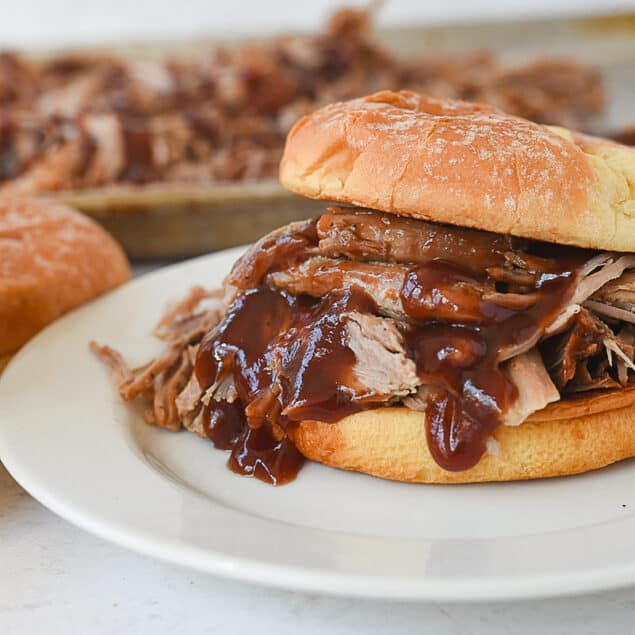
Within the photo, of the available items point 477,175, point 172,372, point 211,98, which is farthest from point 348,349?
point 211,98

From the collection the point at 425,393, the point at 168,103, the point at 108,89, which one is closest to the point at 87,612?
the point at 425,393

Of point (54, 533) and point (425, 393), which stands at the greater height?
point (425, 393)

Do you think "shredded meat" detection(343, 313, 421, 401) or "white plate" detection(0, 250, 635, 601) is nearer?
"white plate" detection(0, 250, 635, 601)

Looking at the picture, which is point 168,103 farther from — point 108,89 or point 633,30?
point 633,30

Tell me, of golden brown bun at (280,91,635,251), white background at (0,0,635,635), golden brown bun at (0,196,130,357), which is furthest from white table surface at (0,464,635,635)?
golden brown bun at (0,196,130,357)

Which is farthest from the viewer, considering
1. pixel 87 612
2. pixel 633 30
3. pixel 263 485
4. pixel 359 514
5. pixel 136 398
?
pixel 633 30

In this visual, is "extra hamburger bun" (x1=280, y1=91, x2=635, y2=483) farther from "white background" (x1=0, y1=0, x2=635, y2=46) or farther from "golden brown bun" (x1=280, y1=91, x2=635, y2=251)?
"white background" (x1=0, y1=0, x2=635, y2=46)
